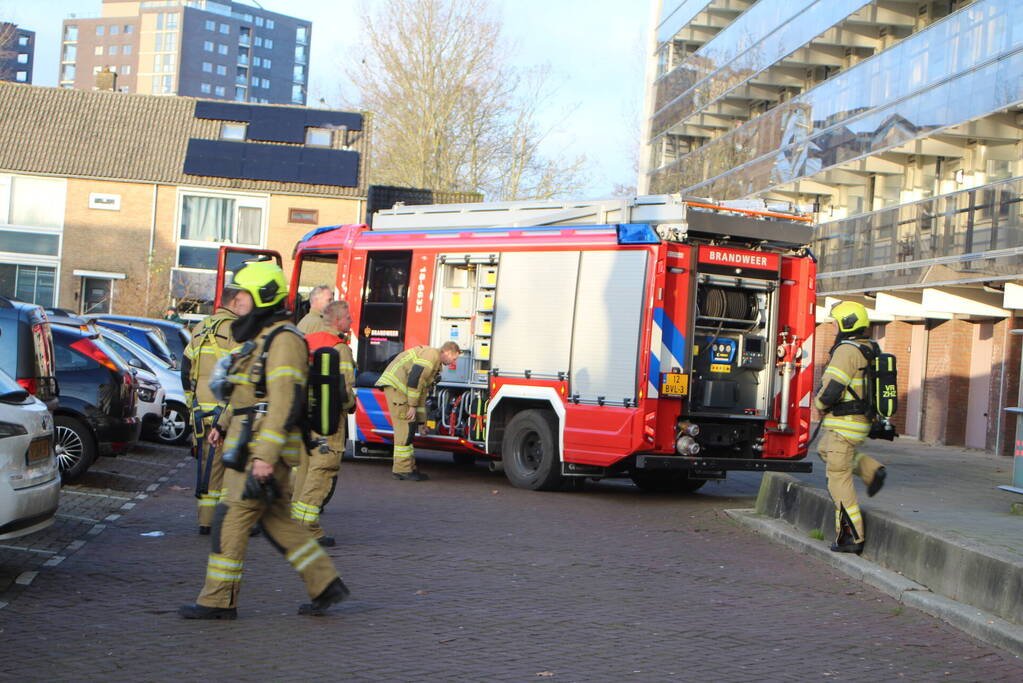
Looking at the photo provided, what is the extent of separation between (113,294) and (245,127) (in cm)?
787

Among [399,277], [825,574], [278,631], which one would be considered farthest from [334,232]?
[278,631]

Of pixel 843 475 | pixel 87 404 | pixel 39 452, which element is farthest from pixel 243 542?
pixel 87 404

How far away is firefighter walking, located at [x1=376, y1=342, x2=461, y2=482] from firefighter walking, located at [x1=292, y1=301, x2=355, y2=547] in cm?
403

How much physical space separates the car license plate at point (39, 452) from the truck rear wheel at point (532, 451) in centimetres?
681

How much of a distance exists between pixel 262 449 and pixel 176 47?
187095mm

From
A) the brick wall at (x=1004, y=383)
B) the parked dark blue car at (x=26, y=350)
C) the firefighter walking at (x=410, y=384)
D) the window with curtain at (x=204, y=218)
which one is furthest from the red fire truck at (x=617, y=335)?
the window with curtain at (x=204, y=218)

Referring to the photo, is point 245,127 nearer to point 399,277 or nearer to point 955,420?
point 955,420

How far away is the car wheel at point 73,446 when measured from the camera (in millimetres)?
13625

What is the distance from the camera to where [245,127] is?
47.4 m

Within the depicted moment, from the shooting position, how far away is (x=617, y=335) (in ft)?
44.7

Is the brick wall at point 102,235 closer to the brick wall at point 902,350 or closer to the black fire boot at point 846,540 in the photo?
the brick wall at point 902,350

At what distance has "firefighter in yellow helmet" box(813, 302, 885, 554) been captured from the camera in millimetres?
10102

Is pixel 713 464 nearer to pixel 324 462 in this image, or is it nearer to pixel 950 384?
pixel 324 462

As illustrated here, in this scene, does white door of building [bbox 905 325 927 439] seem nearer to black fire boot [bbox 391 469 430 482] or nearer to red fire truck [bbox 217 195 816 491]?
red fire truck [bbox 217 195 816 491]
